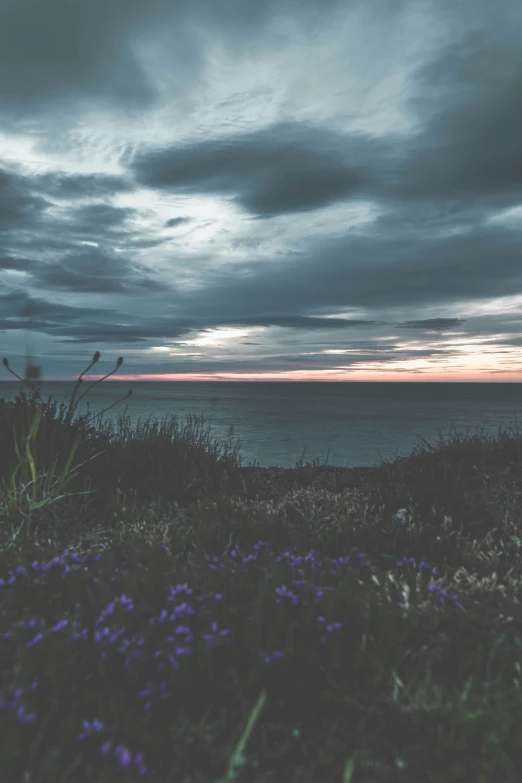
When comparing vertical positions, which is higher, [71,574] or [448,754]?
[71,574]

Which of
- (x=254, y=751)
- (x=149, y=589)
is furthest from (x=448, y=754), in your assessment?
(x=149, y=589)

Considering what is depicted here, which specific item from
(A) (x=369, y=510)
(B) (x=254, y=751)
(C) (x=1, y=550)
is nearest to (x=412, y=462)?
(A) (x=369, y=510)

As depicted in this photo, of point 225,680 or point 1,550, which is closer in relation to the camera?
point 225,680

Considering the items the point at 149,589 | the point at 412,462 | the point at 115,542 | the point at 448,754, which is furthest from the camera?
the point at 412,462

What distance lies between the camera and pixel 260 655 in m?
2.63

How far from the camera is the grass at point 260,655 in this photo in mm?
2182

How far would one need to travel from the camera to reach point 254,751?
7.50 feet

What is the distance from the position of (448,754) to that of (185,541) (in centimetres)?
305

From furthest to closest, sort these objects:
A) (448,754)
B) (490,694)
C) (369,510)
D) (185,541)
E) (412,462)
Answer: (412,462), (369,510), (185,541), (490,694), (448,754)

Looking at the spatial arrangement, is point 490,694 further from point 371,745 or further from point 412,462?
point 412,462

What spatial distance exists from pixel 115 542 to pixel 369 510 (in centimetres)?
298

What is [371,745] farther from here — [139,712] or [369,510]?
[369,510]

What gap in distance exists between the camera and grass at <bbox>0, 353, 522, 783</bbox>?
7.16ft

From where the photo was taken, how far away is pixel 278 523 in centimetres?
518
